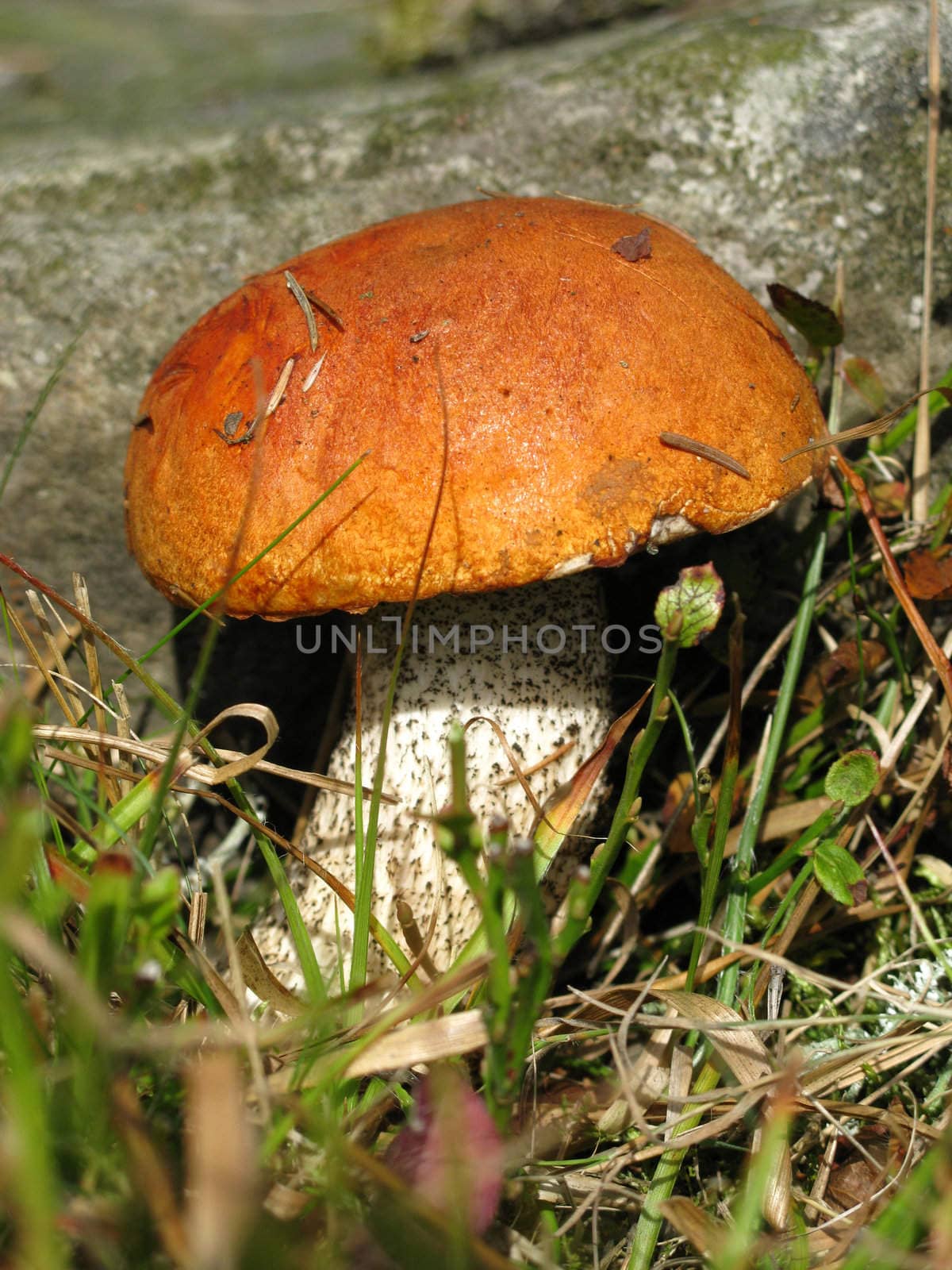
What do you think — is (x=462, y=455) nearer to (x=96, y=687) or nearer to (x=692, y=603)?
(x=692, y=603)

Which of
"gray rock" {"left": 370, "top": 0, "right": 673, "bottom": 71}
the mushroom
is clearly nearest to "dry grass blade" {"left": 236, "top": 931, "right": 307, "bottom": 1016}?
the mushroom

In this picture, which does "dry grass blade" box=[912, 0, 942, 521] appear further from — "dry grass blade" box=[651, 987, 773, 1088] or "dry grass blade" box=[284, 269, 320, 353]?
"dry grass blade" box=[284, 269, 320, 353]

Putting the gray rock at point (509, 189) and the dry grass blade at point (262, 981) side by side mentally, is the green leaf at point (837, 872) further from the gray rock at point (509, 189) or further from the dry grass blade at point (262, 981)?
the gray rock at point (509, 189)

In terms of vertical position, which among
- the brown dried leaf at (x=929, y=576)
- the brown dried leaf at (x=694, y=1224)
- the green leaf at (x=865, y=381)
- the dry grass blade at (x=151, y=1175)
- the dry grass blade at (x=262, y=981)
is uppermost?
the green leaf at (x=865, y=381)

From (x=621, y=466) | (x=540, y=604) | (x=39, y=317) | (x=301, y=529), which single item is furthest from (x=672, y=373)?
(x=39, y=317)

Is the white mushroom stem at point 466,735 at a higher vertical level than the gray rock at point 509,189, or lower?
lower

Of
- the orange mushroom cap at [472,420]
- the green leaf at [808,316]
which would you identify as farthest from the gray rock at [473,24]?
the orange mushroom cap at [472,420]

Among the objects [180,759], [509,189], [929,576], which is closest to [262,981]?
[180,759]
